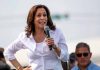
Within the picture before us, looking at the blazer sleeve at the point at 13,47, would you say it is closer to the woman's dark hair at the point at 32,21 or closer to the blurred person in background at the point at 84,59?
the woman's dark hair at the point at 32,21

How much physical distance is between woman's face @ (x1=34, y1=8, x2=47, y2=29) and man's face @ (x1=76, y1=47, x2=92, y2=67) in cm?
110

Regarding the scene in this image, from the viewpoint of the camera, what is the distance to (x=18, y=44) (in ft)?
36.7

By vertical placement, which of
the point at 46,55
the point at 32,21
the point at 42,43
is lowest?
the point at 46,55

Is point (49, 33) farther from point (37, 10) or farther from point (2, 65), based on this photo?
point (2, 65)

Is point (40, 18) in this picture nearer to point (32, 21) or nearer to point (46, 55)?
point (32, 21)

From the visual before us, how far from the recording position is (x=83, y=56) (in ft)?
37.9

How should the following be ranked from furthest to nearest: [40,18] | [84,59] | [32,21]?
[84,59] → [32,21] → [40,18]

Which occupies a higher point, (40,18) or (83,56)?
(40,18)

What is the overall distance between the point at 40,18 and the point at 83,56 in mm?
1229

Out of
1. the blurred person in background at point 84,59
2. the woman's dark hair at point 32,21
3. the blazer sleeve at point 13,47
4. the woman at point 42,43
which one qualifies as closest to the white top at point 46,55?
the woman at point 42,43

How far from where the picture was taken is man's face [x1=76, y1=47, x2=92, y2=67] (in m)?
11.5

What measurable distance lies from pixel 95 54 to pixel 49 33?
30910mm

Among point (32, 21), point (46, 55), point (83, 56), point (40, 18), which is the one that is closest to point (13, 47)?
point (32, 21)

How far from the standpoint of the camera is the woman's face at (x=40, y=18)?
10.8 m
